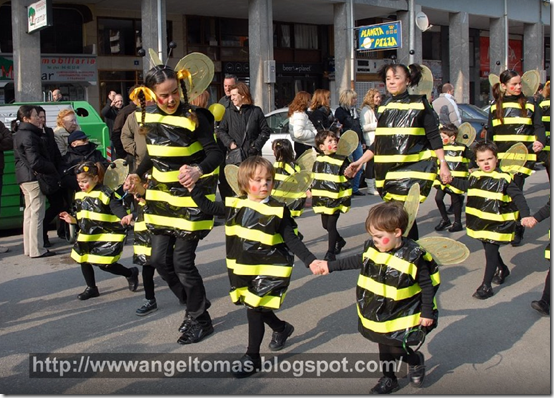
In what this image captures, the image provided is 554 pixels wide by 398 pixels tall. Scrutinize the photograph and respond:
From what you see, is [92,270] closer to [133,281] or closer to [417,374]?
[133,281]

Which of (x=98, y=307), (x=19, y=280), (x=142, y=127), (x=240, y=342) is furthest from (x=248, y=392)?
(x=19, y=280)

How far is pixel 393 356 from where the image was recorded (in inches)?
160

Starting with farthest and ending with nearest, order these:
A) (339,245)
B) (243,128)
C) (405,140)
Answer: (243,128) → (339,245) → (405,140)

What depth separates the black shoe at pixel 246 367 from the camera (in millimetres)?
4380

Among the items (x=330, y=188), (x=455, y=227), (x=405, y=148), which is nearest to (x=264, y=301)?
(x=405, y=148)

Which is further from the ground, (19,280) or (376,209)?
(376,209)

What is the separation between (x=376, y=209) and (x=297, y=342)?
1.44 metres

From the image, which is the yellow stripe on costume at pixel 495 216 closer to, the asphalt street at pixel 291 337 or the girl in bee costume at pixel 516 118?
the asphalt street at pixel 291 337

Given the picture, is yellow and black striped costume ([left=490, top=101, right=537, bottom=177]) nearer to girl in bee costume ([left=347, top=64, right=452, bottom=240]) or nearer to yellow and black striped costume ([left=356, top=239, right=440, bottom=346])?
girl in bee costume ([left=347, top=64, right=452, bottom=240])

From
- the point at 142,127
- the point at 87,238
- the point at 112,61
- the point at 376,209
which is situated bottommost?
the point at 87,238

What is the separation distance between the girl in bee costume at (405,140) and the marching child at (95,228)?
234 centimetres

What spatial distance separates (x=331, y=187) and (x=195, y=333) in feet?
10.2

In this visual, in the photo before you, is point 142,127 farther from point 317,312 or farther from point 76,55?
point 76,55

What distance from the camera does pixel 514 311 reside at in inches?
220
